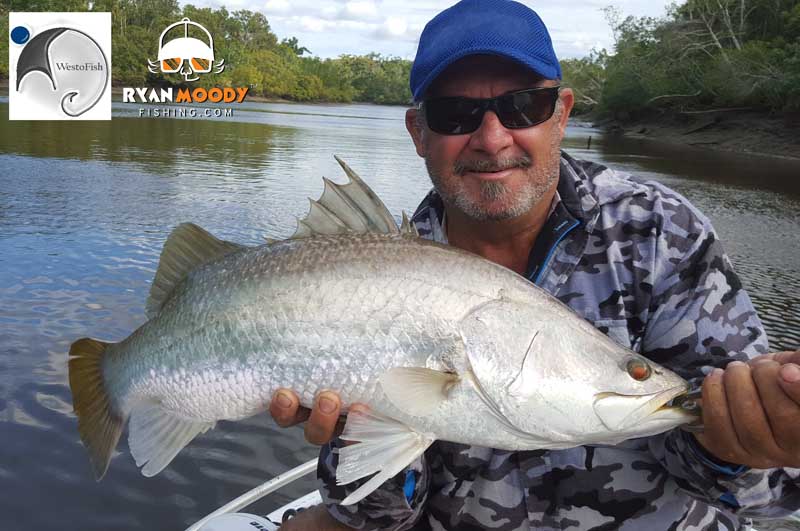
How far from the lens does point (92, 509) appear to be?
210 inches

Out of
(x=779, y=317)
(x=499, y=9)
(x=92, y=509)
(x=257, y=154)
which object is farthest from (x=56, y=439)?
(x=257, y=154)

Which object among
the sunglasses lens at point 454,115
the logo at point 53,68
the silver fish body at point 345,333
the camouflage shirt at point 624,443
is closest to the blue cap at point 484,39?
the sunglasses lens at point 454,115

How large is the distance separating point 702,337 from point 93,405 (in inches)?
91.3

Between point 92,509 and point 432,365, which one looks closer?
point 432,365

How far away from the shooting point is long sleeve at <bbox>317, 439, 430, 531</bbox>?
8.88 feet

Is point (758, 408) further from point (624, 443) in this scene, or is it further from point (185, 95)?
point (185, 95)

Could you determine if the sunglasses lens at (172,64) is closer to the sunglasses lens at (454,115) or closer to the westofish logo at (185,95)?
the westofish logo at (185,95)

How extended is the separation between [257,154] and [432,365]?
2678 centimetres

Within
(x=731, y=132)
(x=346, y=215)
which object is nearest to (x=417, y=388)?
(x=346, y=215)

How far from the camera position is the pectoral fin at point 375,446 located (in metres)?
2.12

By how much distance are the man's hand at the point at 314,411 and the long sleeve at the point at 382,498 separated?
0.46 m

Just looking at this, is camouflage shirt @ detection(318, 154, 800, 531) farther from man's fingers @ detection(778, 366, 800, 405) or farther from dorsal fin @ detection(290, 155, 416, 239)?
dorsal fin @ detection(290, 155, 416, 239)

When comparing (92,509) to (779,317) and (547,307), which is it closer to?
(547,307)

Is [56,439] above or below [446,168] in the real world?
below
